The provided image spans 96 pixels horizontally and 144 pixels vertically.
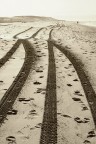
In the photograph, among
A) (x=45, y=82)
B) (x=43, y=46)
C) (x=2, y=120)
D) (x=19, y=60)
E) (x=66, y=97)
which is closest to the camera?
(x=2, y=120)

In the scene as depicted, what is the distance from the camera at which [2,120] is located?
9.60 feet

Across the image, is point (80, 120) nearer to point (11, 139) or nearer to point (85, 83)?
point (11, 139)

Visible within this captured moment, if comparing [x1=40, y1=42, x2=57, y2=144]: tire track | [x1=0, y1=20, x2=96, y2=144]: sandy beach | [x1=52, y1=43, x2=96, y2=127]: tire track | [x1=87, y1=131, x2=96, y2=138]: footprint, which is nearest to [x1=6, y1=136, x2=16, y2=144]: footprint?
[x1=0, y1=20, x2=96, y2=144]: sandy beach

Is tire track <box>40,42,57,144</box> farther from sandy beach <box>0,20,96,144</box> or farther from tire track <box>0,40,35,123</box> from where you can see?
tire track <box>0,40,35,123</box>

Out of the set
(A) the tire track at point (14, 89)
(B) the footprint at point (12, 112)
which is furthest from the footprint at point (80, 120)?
(A) the tire track at point (14, 89)

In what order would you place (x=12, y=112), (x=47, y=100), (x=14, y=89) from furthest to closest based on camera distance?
(x=14, y=89) → (x=47, y=100) → (x=12, y=112)

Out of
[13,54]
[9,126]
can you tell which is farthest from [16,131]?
[13,54]

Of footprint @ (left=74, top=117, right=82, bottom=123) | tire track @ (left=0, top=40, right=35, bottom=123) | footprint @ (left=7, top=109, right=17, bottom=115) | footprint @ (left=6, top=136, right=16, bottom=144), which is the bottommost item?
footprint @ (left=6, top=136, right=16, bottom=144)

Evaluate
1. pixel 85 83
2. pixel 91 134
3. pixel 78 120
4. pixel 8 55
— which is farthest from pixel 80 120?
pixel 8 55

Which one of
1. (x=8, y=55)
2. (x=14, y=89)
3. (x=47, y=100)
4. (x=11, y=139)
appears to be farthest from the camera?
(x=8, y=55)

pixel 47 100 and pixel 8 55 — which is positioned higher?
pixel 8 55

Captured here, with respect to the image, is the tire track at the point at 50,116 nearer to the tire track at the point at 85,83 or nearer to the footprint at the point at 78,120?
the footprint at the point at 78,120

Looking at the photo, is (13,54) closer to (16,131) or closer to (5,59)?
(5,59)

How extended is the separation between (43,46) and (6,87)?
402 centimetres
